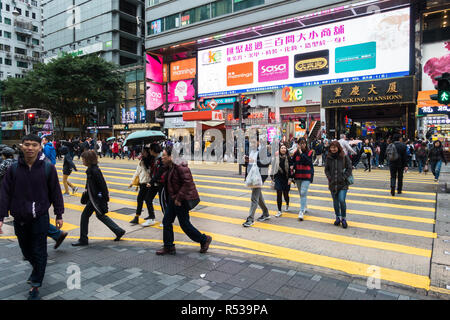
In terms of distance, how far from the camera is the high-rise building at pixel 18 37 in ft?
227

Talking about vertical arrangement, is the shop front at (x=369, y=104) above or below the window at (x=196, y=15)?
below

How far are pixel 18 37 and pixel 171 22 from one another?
5569 cm

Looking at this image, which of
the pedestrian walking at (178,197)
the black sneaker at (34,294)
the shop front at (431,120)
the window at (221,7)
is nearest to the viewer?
the black sneaker at (34,294)

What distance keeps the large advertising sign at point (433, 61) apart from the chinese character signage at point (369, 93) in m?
2.80

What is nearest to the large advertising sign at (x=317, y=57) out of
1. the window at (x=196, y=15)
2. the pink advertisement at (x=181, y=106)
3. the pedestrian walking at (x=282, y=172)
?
the pink advertisement at (x=181, y=106)

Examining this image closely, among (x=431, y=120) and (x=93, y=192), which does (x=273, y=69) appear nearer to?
(x=431, y=120)

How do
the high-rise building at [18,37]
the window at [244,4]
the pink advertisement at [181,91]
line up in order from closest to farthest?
the window at [244,4]
the pink advertisement at [181,91]
the high-rise building at [18,37]

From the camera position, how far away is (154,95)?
38.6m

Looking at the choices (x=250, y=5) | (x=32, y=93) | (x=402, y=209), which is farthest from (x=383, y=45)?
(x=32, y=93)

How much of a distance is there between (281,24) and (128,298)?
28.2 metres

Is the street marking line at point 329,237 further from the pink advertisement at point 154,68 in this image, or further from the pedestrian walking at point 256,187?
the pink advertisement at point 154,68

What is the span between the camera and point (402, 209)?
24.9ft

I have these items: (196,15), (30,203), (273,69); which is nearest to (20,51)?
(196,15)

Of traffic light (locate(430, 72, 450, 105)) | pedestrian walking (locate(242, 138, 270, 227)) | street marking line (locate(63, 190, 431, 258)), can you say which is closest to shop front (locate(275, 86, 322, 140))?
traffic light (locate(430, 72, 450, 105))
